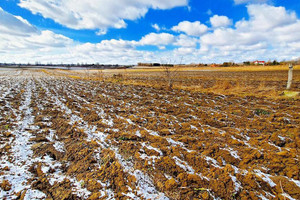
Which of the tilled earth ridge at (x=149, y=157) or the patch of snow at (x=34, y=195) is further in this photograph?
the tilled earth ridge at (x=149, y=157)

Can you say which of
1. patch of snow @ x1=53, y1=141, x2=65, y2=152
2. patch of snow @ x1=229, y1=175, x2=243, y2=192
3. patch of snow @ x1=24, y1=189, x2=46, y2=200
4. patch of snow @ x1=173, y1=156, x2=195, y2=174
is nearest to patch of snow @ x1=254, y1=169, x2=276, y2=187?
patch of snow @ x1=229, y1=175, x2=243, y2=192

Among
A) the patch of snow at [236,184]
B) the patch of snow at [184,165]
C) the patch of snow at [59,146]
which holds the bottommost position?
the patch of snow at [236,184]

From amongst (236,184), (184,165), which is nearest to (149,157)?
(184,165)

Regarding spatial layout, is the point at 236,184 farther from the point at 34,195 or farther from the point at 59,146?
the point at 59,146

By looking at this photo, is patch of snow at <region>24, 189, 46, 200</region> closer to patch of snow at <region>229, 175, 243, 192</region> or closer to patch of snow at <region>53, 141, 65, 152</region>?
patch of snow at <region>53, 141, 65, 152</region>

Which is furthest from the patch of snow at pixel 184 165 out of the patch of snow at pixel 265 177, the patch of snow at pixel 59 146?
the patch of snow at pixel 59 146

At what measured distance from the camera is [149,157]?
11.3 feet

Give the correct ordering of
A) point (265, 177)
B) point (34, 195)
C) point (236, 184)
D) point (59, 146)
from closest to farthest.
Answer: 1. point (34, 195)
2. point (236, 184)
3. point (265, 177)
4. point (59, 146)

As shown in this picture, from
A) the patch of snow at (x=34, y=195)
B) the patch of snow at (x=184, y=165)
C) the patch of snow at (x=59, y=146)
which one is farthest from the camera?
the patch of snow at (x=59, y=146)

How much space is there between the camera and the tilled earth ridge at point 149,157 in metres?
2.57

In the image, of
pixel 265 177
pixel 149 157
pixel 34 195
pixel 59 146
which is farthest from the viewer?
pixel 59 146

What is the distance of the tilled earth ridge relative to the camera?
8.45 ft

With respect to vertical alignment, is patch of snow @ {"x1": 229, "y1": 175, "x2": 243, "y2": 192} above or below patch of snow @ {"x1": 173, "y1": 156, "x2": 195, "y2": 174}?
below

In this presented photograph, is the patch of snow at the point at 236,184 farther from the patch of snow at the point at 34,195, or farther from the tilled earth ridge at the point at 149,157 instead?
the patch of snow at the point at 34,195
